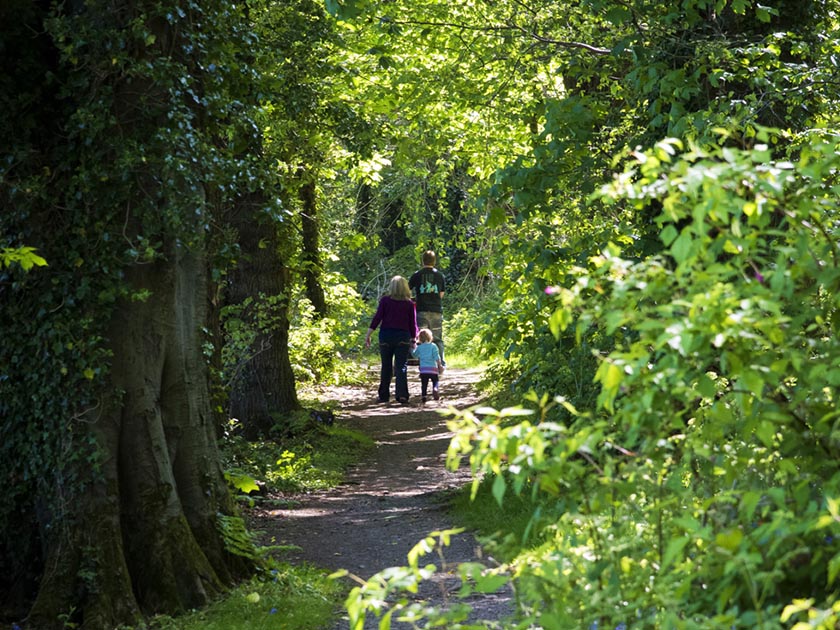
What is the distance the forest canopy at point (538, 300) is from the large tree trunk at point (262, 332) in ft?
7.91

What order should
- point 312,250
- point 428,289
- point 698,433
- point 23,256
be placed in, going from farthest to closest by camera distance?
1. point 428,289
2. point 312,250
3. point 23,256
4. point 698,433

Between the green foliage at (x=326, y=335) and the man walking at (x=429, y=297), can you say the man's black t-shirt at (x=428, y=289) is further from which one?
the green foliage at (x=326, y=335)

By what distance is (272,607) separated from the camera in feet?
21.3

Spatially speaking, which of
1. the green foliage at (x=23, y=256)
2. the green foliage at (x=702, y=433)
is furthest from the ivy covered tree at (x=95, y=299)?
the green foliage at (x=702, y=433)

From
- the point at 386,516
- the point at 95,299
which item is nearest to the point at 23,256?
the point at 95,299

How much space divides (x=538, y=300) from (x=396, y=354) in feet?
30.4

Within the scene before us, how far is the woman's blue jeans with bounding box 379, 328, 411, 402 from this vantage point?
16.7 meters

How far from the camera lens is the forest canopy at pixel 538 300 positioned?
118 inches

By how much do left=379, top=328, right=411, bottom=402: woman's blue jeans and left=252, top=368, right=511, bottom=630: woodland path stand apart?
1334 mm

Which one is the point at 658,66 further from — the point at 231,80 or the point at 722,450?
the point at 722,450

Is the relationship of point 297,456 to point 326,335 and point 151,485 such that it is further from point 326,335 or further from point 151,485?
point 326,335

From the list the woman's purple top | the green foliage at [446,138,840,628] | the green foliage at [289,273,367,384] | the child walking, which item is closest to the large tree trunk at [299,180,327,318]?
the green foliage at [289,273,367,384]

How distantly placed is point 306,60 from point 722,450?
819 centimetres

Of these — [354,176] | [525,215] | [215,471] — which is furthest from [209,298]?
[354,176]
